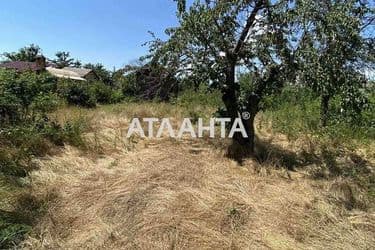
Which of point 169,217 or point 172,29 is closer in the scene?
point 169,217

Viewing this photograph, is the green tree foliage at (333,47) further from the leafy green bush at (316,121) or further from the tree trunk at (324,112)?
the tree trunk at (324,112)

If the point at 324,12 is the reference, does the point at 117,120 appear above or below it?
below

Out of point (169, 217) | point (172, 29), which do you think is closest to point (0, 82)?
point (172, 29)

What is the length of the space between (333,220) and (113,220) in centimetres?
232

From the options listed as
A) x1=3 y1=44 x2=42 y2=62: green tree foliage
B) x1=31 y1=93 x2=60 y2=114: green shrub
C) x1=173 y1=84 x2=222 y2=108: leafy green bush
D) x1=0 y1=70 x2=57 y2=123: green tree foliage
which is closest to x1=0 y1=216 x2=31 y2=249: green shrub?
x1=0 y1=70 x2=57 y2=123: green tree foliage

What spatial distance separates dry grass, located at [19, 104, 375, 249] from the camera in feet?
10.8

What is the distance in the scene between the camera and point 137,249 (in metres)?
3.09

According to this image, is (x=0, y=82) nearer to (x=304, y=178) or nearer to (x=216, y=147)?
(x=216, y=147)

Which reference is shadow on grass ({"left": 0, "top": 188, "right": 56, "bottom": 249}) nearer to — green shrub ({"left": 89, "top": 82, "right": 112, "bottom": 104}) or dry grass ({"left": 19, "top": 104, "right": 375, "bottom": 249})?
dry grass ({"left": 19, "top": 104, "right": 375, "bottom": 249})

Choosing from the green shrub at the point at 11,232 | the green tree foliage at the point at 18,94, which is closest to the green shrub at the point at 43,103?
the green tree foliage at the point at 18,94
